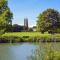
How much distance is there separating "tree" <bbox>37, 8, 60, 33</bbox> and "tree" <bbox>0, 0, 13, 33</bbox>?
360 inches

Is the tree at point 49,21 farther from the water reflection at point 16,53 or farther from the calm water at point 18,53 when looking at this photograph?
the calm water at point 18,53

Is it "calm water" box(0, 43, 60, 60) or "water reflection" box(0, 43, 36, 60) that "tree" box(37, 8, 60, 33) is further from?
"calm water" box(0, 43, 60, 60)

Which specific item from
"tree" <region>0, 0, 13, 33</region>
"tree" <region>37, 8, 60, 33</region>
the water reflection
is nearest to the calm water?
the water reflection

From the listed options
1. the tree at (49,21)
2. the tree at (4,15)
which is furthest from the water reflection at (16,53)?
the tree at (49,21)

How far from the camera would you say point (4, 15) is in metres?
40.6

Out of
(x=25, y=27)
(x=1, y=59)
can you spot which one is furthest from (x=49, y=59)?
(x=25, y=27)

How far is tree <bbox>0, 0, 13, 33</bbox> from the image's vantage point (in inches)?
1567

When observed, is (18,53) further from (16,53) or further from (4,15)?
(4,15)

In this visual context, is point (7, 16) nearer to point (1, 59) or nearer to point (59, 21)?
point (59, 21)

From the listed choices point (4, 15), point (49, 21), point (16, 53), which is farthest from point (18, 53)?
point (49, 21)

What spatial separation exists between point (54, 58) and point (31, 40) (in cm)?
2591

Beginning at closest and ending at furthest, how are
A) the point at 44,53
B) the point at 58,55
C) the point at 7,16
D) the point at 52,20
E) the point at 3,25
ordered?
the point at 58,55 < the point at 44,53 < the point at 3,25 < the point at 7,16 < the point at 52,20

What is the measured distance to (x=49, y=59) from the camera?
10.4m

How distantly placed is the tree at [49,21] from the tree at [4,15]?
9142 mm
